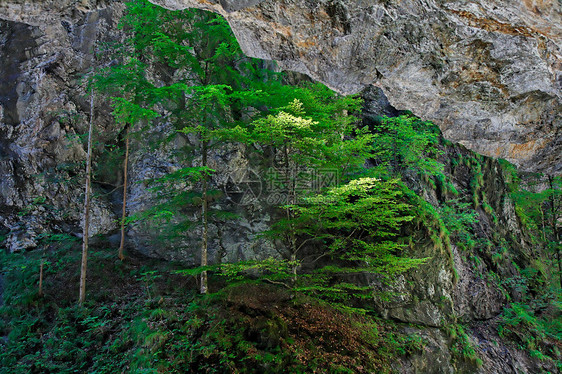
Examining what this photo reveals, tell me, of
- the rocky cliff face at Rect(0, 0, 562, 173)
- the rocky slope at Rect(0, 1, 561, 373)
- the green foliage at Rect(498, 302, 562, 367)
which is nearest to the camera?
the rocky cliff face at Rect(0, 0, 562, 173)

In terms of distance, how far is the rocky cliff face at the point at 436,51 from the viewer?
545 cm

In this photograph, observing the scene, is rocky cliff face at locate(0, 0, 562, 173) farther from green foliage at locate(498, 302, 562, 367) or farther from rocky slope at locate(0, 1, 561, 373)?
green foliage at locate(498, 302, 562, 367)

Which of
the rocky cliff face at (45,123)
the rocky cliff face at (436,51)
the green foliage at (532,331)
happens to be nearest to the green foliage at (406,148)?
the rocky cliff face at (436,51)

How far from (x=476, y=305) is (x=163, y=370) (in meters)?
11.1

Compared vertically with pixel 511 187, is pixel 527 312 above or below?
below

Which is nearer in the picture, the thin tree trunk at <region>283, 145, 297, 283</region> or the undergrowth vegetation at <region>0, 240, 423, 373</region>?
the undergrowth vegetation at <region>0, 240, 423, 373</region>

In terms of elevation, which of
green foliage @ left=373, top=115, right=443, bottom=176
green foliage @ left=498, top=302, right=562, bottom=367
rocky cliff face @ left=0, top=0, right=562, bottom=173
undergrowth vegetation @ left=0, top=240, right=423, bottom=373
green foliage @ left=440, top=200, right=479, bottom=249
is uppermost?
rocky cliff face @ left=0, top=0, right=562, bottom=173

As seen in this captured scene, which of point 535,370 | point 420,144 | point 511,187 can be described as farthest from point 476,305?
point 511,187

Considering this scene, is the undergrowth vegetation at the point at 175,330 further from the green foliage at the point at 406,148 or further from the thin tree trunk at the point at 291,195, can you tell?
the green foliage at the point at 406,148

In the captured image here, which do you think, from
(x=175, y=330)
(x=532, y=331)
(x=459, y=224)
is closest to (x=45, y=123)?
(x=175, y=330)

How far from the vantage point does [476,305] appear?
1121 centimetres

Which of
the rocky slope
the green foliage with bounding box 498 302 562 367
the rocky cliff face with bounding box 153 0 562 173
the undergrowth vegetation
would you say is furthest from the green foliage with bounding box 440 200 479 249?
the undergrowth vegetation

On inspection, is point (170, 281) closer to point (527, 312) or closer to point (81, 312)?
point (81, 312)

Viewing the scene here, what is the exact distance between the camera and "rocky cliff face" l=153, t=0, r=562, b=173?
5453mm
